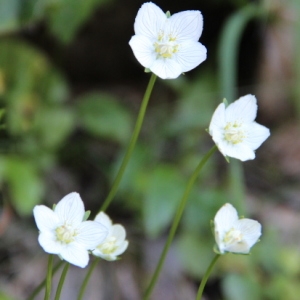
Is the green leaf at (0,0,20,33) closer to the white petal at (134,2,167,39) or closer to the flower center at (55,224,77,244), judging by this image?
the white petal at (134,2,167,39)

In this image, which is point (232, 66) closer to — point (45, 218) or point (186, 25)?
point (186, 25)

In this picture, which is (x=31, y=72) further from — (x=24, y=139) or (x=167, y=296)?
(x=167, y=296)

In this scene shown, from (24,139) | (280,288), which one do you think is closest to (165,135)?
(24,139)

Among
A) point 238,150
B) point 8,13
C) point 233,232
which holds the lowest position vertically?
point 233,232

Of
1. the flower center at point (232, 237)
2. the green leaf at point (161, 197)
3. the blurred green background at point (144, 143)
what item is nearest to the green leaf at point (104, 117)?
the blurred green background at point (144, 143)

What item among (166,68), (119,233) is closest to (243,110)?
(166,68)

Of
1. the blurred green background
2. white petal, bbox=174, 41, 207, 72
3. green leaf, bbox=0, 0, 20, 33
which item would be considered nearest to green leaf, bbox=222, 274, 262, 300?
the blurred green background
